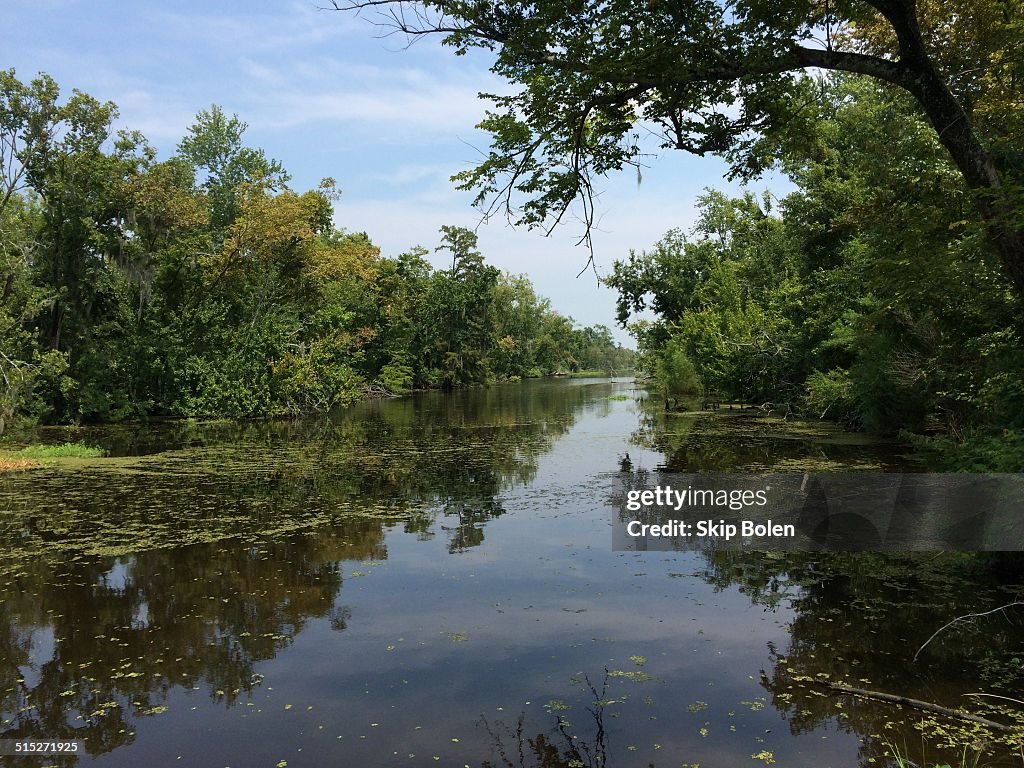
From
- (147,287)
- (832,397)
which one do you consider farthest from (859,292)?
(147,287)

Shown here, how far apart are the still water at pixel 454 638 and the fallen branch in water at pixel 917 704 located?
0.10 m

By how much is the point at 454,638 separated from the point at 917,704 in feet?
10.7

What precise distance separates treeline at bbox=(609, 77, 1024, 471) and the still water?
2659 millimetres

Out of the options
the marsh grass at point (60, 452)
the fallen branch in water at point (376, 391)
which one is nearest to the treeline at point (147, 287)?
the marsh grass at point (60, 452)

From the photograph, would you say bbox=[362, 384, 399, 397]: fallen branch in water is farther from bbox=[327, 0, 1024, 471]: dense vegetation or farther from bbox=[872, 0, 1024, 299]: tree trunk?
bbox=[872, 0, 1024, 299]: tree trunk

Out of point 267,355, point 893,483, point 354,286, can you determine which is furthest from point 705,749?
point 354,286

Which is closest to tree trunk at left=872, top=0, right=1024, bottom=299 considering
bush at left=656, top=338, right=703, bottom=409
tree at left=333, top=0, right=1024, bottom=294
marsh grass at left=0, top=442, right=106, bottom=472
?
tree at left=333, top=0, right=1024, bottom=294

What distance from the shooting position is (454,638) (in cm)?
572

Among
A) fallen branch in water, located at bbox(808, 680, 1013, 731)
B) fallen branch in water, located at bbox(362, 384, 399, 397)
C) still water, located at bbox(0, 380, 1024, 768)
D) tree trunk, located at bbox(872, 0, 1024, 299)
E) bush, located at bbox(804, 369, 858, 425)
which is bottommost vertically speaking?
still water, located at bbox(0, 380, 1024, 768)

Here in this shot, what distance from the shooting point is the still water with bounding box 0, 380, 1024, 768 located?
4.16m

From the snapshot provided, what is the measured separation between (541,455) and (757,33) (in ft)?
39.1

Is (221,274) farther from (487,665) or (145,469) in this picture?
(487,665)

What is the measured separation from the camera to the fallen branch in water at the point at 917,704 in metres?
3.99

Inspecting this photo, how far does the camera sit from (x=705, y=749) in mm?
4004
